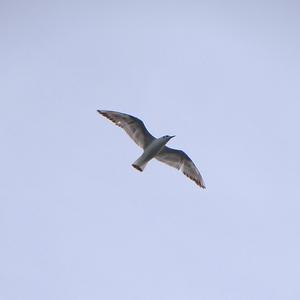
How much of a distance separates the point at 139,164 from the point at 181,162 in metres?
2.61

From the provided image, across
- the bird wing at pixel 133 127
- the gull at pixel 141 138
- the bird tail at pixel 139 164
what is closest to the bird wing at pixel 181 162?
the gull at pixel 141 138

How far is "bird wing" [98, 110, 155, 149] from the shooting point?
145 ft

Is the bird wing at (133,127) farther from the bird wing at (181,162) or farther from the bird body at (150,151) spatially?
the bird wing at (181,162)

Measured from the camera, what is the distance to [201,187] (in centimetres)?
4581

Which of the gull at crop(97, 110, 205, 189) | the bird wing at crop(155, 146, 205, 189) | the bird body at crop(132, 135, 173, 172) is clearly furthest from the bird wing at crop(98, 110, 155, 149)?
the bird wing at crop(155, 146, 205, 189)

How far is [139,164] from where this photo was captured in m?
44.1

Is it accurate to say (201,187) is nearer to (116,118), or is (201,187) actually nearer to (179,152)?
(179,152)

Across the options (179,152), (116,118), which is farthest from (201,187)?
(116,118)

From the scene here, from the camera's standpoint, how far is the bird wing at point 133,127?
1745 inches

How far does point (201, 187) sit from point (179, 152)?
1.90m

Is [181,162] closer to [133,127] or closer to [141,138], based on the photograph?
[141,138]

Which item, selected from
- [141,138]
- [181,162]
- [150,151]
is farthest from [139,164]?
[181,162]

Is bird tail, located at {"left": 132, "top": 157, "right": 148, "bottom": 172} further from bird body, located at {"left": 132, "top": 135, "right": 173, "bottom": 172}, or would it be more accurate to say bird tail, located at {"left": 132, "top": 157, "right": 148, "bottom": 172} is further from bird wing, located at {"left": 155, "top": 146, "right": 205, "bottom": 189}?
bird wing, located at {"left": 155, "top": 146, "right": 205, "bottom": 189}

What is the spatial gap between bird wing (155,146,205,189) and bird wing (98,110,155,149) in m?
1.17
